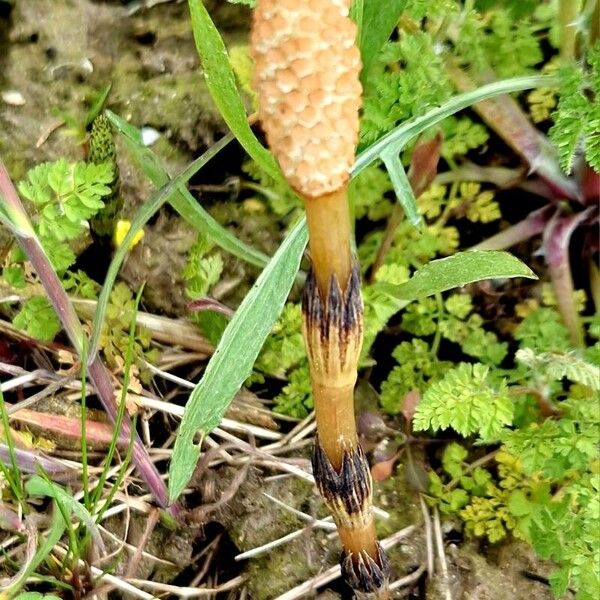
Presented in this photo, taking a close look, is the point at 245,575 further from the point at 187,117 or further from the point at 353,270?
the point at 187,117

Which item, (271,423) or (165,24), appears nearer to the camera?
(271,423)

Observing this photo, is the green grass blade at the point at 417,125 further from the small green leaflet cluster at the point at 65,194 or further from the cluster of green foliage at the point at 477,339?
the small green leaflet cluster at the point at 65,194

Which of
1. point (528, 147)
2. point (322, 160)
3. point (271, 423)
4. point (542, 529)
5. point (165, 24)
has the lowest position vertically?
point (542, 529)

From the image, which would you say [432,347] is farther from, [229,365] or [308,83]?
[308,83]

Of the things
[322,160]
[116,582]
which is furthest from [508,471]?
[322,160]

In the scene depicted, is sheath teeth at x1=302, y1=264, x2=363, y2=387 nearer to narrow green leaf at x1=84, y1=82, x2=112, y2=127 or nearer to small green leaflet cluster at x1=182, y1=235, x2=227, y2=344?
small green leaflet cluster at x1=182, y1=235, x2=227, y2=344

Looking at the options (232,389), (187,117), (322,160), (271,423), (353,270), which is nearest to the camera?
(322,160)

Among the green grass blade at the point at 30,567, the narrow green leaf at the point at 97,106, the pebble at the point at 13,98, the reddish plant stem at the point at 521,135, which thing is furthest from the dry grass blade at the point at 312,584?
the pebble at the point at 13,98

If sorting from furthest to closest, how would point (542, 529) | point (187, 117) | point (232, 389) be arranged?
point (187, 117) < point (542, 529) < point (232, 389)
